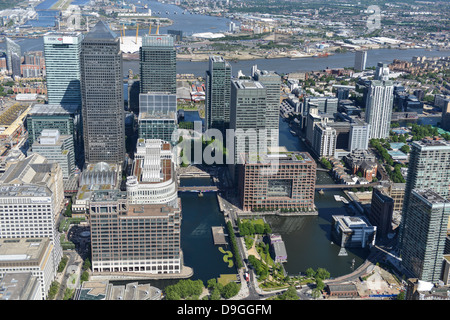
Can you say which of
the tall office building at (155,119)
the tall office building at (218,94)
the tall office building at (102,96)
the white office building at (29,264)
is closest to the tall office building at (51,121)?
the tall office building at (102,96)

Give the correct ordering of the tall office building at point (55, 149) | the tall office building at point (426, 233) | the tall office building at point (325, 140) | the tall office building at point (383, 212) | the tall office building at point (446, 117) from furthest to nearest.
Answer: the tall office building at point (446, 117) → the tall office building at point (325, 140) → the tall office building at point (55, 149) → the tall office building at point (383, 212) → the tall office building at point (426, 233)

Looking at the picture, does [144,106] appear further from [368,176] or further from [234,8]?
[234,8]

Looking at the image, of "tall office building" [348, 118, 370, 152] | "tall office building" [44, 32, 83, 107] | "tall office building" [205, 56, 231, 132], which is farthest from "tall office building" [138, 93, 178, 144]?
"tall office building" [348, 118, 370, 152]

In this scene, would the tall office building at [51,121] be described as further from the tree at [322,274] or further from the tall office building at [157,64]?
the tree at [322,274]

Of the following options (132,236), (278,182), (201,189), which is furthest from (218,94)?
(132,236)

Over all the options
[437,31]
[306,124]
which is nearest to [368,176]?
[306,124]

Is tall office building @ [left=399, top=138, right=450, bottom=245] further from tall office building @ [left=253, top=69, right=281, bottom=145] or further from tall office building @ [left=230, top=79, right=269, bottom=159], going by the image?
tall office building @ [left=253, top=69, right=281, bottom=145]
